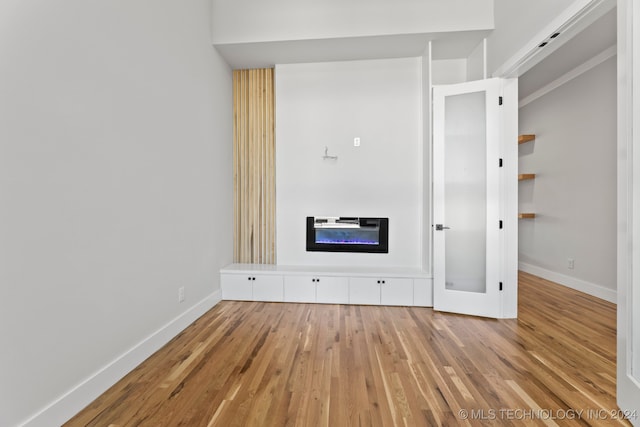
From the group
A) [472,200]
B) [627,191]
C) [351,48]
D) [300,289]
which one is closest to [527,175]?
[472,200]

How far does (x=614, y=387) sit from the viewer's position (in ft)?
5.56

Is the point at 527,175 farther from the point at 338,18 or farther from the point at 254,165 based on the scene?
the point at 254,165

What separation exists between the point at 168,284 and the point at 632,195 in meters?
3.01

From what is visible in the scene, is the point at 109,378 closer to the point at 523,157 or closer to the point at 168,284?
the point at 168,284

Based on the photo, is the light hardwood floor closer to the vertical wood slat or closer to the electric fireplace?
the electric fireplace

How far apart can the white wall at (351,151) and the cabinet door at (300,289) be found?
0.44 m

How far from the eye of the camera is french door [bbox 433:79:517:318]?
276cm

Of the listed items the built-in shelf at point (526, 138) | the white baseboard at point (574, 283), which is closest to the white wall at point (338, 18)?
the built-in shelf at point (526, 138)

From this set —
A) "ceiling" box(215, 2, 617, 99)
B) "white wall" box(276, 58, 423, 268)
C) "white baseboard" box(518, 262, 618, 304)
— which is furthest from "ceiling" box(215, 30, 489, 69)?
"white baseboard" box(518, 262, 618, 304)

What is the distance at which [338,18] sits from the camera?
3002 millimetres

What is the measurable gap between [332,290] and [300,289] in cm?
36

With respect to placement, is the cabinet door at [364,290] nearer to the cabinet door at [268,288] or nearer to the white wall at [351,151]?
the white wall at [351,151]

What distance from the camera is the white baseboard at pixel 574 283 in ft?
10.7

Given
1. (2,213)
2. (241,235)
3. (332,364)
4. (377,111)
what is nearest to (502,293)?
(332,364)
